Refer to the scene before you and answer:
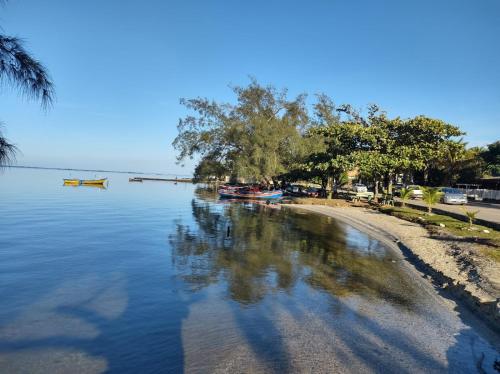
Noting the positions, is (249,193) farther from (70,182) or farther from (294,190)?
(70,182)

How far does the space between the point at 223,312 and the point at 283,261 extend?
7.15 meters

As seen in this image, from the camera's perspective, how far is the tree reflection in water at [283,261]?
13617 mm

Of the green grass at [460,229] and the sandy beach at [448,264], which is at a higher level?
the green grass at [460,229]

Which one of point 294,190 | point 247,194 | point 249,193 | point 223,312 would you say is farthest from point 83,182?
point 223,312

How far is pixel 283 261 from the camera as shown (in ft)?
57.9

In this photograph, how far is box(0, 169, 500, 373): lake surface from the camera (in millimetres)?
8156

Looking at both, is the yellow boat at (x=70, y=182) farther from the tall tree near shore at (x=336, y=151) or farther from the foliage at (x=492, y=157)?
the foliage at (x=492, y=157)

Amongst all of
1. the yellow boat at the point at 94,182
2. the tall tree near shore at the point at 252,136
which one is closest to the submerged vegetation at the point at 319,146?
the tall tree near shore at the point at 252,136

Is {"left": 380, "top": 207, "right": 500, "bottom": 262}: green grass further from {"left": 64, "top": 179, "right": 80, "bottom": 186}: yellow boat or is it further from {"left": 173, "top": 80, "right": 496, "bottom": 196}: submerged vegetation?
{"left": 64, "top": 179, "right": 80, "bottom": 186}: yellow boat

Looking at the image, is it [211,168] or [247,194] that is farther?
[211,168]

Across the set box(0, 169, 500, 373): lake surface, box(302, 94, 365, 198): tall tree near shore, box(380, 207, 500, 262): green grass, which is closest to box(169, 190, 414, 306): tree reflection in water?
box(0, 169, 500, 373): lake surface

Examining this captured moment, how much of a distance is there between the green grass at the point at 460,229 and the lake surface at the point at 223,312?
4.04m

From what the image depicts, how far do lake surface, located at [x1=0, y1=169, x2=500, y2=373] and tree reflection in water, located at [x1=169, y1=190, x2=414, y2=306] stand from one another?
0.09 metres

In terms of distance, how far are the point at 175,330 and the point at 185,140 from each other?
57.3 metres
